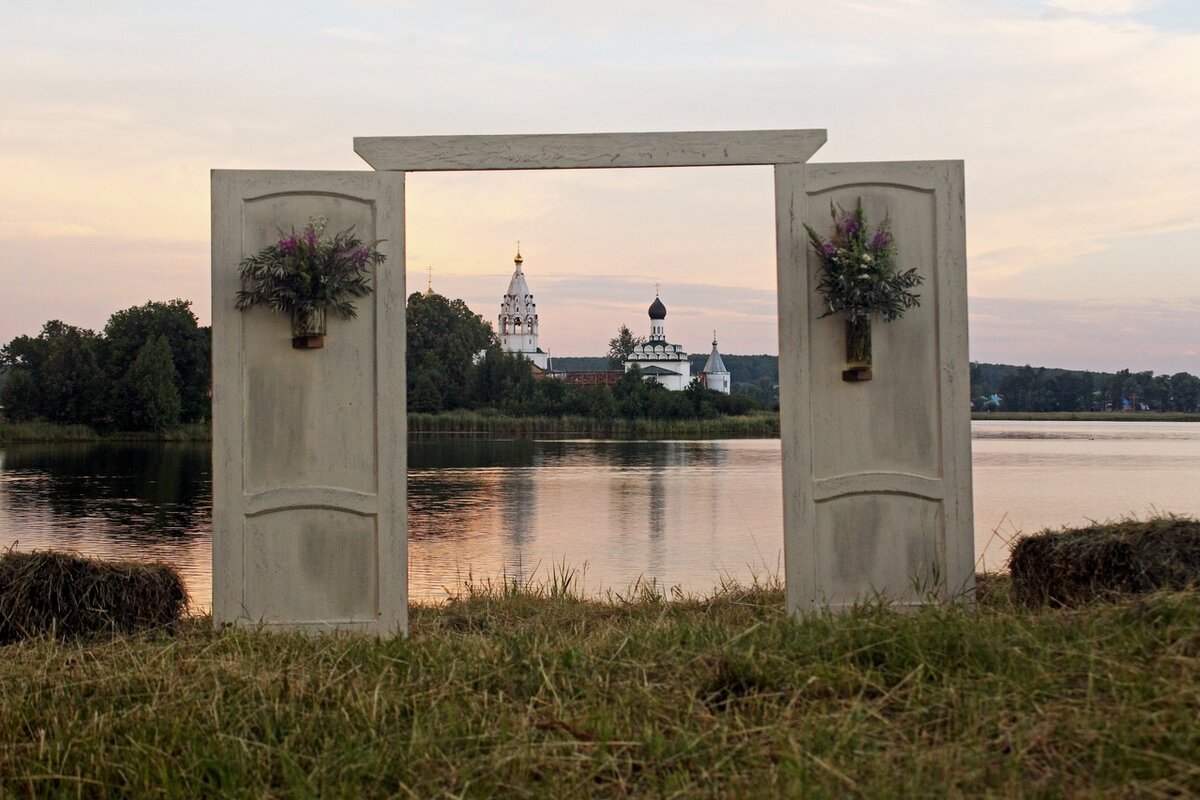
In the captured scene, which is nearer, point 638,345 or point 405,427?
point 405,427

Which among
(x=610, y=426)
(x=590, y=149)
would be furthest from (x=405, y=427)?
(x=610, y=426)

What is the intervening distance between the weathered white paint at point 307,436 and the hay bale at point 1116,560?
3115 millimetres

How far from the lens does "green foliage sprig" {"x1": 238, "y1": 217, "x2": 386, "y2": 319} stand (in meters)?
5.96

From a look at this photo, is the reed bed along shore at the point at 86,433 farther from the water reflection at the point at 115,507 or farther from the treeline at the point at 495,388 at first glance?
the treeline at the point at 495,388

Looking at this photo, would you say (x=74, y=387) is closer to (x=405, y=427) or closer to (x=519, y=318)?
(x=405, y=427)

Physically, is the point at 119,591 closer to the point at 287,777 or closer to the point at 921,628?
the point at 287,777

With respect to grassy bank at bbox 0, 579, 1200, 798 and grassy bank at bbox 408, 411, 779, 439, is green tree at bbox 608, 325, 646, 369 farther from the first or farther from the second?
grassy bank at bbox 0, 579, 1200, 798

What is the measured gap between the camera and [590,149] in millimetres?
6172

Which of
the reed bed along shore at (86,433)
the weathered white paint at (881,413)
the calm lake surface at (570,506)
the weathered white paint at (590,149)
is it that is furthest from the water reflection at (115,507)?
the reed bed along shore at (86,433)

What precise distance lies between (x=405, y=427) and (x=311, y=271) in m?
0.89

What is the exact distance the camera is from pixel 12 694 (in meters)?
4.11

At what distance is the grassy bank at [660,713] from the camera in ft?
10.1

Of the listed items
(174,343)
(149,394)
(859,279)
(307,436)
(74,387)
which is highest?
(174,343)

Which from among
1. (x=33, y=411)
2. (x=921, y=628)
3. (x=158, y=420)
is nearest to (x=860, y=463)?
(x=921, y=628)
